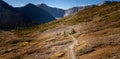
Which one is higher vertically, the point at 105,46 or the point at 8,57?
the point at 105,46

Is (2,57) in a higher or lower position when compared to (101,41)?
lower

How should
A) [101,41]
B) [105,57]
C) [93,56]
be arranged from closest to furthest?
[105,57] → [93,56] → [101,41]

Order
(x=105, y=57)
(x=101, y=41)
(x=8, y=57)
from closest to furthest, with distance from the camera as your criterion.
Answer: (x=105, y=57), (x=101, y=41), (x=8, y=57)

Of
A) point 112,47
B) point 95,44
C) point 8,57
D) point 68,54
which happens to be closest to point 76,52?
point 68,54

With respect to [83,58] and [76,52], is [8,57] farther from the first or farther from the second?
[83,58]

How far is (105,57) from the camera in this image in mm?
44406

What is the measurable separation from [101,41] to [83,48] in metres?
5.85

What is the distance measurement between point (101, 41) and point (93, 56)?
1011 centimetres

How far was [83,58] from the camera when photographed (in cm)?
4869

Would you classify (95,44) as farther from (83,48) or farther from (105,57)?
(105,57)

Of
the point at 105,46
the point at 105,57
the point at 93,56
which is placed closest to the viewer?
the point at 105,57

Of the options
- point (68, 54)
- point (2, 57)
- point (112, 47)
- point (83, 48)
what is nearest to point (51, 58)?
point (68, 54)

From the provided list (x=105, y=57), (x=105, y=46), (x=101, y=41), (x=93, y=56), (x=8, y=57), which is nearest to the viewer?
(x=105, y=57)

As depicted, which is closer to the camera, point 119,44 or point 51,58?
point 119,44
